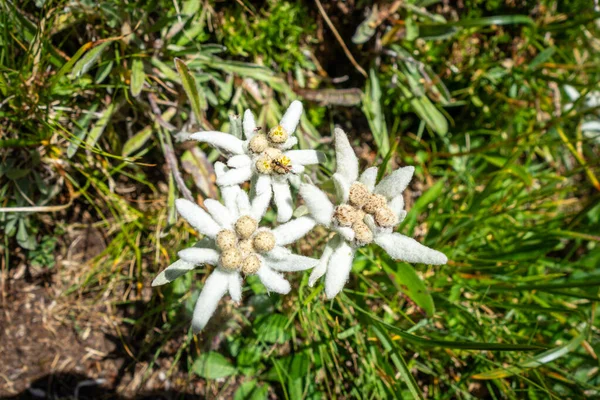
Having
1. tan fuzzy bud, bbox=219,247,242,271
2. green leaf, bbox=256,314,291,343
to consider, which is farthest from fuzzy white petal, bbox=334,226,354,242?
green leaf, bbox=256,314,291,343

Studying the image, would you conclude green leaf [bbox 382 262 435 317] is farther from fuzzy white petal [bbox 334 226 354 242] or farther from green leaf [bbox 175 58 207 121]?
green leaf [bbox 175 58 207 121]

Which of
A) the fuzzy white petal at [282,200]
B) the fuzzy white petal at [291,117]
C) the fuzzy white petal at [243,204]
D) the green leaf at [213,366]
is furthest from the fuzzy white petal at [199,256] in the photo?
the green leaf at [213,366]

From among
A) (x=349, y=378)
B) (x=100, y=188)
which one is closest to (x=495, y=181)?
(x=349, y=378)

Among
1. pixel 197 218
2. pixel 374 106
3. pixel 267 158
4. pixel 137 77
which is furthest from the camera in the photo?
pixel 374 106

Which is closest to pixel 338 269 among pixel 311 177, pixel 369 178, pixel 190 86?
pixel 369 178

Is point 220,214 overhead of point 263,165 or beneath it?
beneath

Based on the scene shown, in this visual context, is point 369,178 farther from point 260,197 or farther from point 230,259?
point 230,259
